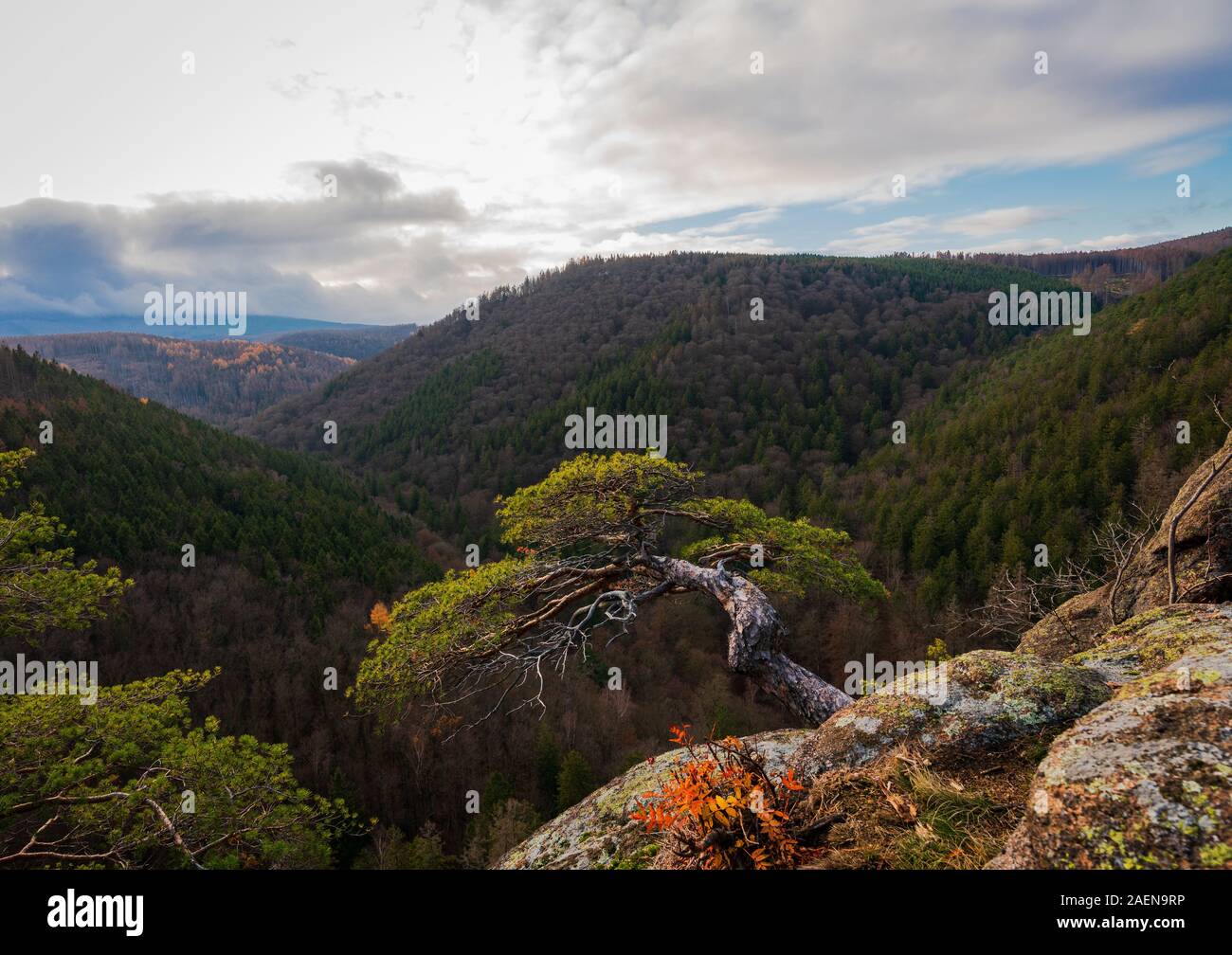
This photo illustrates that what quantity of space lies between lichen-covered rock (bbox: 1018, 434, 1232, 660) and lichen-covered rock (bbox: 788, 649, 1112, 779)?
335cm

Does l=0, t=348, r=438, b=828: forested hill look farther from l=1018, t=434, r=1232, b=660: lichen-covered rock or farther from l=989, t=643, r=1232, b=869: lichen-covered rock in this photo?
l=989, t=643, r=1232, b=869: lichen-covered rock

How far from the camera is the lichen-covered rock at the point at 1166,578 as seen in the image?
695cm

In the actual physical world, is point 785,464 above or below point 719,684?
above

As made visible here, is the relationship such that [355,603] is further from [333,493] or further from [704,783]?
[704,783]

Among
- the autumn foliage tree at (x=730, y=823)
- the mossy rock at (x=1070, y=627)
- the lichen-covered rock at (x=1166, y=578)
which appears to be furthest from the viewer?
the mossy rock at (x=1070, y=627)

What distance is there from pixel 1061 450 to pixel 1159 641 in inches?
3410

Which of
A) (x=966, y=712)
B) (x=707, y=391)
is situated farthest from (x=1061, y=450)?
(x=966, y=712)

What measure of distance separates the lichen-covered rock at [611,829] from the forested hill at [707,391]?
8506 centimetres

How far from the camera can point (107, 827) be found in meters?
6.89

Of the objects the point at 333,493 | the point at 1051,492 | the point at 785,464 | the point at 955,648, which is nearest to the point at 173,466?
the point at 333,493

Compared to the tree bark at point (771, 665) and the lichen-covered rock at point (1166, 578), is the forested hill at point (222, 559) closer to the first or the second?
the tree bark at point (771, 665)

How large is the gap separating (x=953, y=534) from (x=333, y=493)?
103 metres

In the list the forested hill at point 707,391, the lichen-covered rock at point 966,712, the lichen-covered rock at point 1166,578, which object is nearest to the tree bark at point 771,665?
the lichen-covered rock at point 966,712

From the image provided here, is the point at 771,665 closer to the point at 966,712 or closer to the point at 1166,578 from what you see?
the point at 966,712
